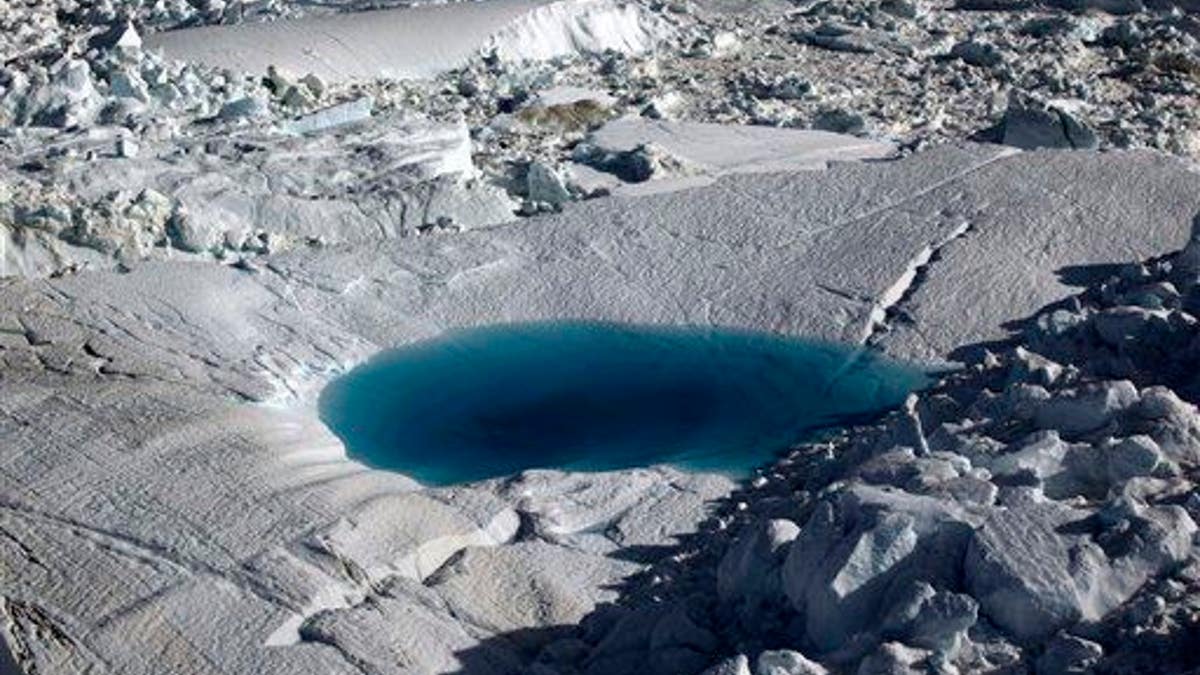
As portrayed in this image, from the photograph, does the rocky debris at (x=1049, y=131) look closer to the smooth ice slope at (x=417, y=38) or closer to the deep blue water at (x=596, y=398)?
the deep blue water at (x=596, y=398)

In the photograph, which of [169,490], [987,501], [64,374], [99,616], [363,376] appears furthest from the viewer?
[363,376]

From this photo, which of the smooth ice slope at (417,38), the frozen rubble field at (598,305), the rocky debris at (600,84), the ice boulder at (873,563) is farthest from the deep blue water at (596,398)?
the smooth ice slope at (417,38)

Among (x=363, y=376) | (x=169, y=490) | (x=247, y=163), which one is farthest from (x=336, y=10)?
(x=169, y=490)

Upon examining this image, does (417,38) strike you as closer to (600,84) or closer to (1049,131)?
(600,84)

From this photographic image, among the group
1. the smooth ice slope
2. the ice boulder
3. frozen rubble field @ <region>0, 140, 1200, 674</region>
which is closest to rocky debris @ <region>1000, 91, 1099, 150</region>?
frozen rubble field @ <region>0, 140, 1200, 674</region>

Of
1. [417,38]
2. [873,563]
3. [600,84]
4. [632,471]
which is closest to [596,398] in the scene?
[632,471]

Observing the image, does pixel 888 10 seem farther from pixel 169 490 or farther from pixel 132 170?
pixel 169 490
